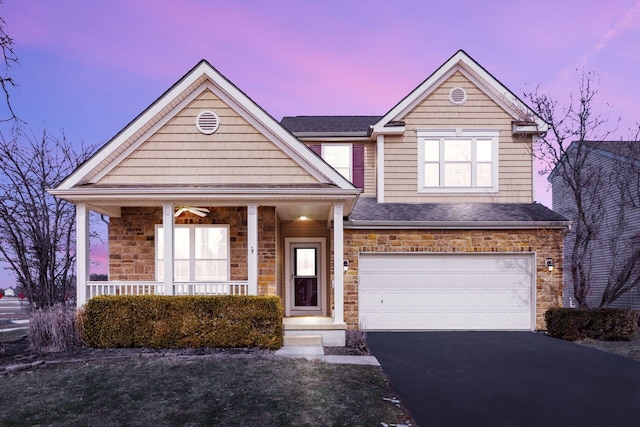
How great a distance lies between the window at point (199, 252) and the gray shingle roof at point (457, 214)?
3.43 m

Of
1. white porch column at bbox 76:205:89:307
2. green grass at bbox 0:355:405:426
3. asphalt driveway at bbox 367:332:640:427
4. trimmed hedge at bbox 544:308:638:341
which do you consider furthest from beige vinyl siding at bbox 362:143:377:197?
white porch column at bbox 76:205:89:307

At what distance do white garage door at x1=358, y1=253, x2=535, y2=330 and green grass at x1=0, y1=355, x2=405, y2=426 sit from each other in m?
4.77

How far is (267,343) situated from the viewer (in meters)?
8.78

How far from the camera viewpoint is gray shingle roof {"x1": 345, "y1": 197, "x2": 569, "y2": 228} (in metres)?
11.8

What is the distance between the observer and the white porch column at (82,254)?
9.27 m

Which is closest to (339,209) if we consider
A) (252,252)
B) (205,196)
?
(252,252)

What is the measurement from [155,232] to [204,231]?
4.01ft

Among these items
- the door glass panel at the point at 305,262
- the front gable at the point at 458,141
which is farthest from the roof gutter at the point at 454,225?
the door glass panel at the point at 305,262

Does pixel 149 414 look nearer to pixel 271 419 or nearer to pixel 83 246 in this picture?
pixel 271 419

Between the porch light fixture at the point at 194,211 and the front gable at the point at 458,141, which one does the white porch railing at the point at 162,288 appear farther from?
the front gable at the point at 458,141

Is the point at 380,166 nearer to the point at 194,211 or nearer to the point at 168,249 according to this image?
the point at 194,211

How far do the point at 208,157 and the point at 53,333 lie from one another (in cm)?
482

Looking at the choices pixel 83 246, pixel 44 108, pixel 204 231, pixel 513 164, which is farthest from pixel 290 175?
pixel 44 108

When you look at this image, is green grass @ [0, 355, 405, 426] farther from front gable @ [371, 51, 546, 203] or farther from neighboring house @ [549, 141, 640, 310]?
neighboring house @ [549, 141, 640, 310]
